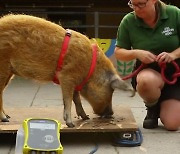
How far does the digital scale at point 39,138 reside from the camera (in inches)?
132

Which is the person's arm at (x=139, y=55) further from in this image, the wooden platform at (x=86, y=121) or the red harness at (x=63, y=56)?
the wooden platform at (x=86, y=121)

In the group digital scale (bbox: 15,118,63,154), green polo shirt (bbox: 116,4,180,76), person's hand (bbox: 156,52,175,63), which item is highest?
green polo shirt (bbox: 116,4,180,76)

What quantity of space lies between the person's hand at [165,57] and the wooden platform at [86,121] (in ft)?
2.23

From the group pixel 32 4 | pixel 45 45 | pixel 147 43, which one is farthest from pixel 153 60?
pixel 32 4

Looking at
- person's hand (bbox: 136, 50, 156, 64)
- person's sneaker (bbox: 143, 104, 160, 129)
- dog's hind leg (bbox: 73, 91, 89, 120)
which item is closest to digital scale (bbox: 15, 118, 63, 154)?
dog's hind leg (bbox: 73, 91, 89, 120)

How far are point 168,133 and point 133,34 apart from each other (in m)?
1.13

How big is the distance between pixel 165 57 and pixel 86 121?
3.42ft

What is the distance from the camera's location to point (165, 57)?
15.0ft

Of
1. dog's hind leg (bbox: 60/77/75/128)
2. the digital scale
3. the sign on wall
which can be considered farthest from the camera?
the sign on wall

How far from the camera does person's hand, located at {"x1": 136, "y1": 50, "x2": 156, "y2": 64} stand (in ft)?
15.1

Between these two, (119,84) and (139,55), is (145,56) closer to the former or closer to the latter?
(139,55)

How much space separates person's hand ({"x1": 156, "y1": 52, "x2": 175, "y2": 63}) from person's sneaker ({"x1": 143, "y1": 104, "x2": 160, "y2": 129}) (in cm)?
67

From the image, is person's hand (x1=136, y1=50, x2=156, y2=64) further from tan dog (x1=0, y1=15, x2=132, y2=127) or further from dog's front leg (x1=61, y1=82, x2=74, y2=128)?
dog's front leg (x1=61, y1=82, x2=74, y2=128)

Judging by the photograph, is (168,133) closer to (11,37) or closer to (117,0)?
(11,37)
